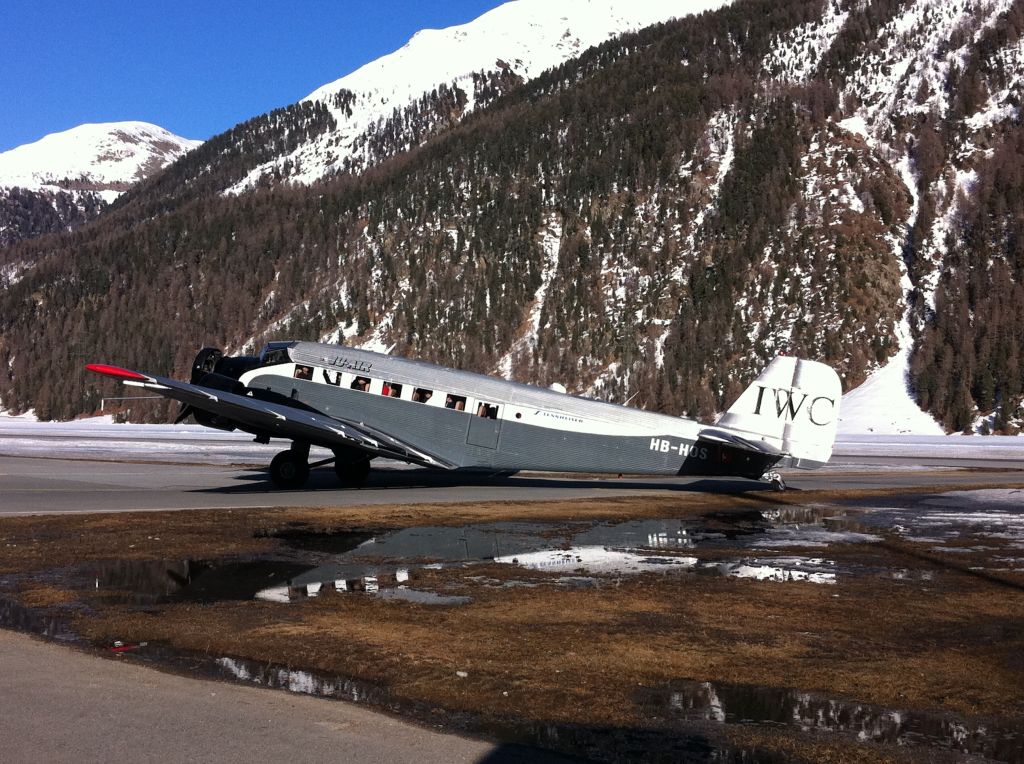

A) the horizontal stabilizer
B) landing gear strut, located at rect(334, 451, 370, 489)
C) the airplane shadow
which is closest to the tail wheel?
landing gear strut, located at rect(334, 451, 370, 489)

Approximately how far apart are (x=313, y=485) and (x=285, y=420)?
3558 millimetres

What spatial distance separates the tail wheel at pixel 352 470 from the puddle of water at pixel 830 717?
19.1 m

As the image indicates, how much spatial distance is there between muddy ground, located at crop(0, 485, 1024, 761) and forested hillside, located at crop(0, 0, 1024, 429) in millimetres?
67641

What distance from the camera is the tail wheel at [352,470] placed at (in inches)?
1039

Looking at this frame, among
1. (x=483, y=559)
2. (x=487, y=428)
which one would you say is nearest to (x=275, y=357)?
(x=487, y=428)

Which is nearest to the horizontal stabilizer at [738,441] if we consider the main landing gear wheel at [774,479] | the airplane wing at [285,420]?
the main landing gear wheel at [774,479]

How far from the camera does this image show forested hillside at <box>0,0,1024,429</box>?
89.8 m

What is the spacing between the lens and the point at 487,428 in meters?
25.2

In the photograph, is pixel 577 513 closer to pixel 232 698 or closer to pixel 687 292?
pixel 232 698

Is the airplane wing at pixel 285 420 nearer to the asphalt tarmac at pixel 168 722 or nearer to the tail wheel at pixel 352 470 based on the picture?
the tail wheel at pixel 352 470

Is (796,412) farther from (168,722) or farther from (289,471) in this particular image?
(168,722)

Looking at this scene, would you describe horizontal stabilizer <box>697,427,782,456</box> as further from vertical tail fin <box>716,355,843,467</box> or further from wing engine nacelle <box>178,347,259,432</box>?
wing engine nacelle <box>178,347,259,432</box>

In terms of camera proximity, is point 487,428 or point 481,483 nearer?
point 487,428

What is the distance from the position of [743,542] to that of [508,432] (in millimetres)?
9458
